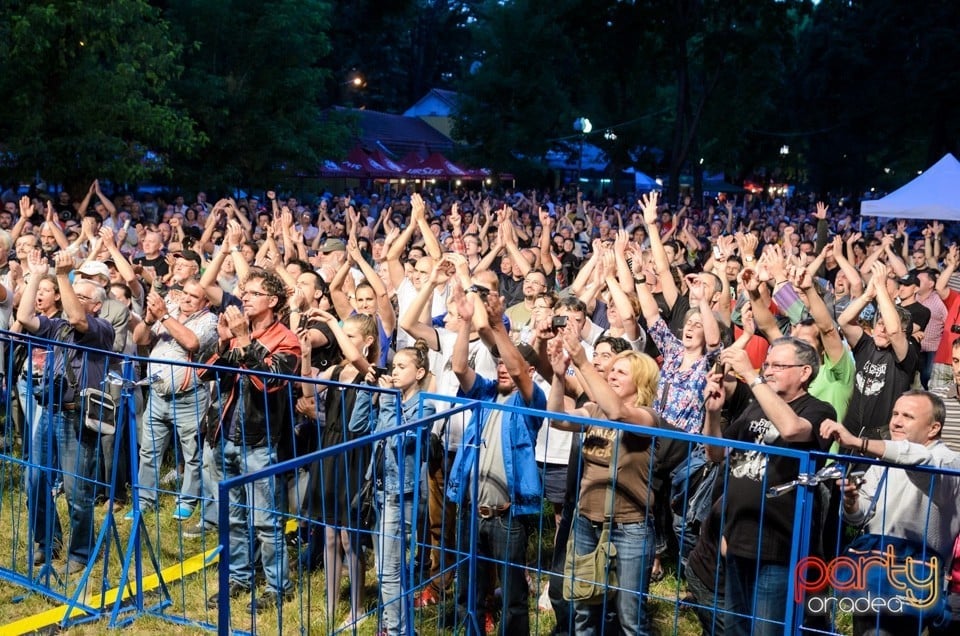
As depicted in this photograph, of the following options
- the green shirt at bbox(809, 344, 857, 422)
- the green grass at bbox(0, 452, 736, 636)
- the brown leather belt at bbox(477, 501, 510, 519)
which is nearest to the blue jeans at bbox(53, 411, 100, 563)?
the green grass at bbox(0, 452, 736, 636)

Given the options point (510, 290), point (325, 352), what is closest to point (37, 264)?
point (325, 352)

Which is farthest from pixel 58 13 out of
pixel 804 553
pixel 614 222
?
pixel 804 553

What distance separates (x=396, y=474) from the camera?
5227 millimetres

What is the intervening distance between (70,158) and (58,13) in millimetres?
2826

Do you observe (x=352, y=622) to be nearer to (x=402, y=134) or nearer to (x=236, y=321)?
(x=236, y=321)

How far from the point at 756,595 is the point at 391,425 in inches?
75.2

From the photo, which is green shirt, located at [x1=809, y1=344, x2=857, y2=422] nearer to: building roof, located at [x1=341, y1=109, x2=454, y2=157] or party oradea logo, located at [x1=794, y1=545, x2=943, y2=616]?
party oradea logo, located at [x1=794, y1=545, x2=943, y2=616]

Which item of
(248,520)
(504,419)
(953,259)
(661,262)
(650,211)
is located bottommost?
(248,520)

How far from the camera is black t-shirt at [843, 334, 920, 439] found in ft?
23.5

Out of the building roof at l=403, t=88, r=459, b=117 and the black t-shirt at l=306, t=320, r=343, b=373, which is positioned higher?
the building roof at l=403, t=88, r=459, b=117

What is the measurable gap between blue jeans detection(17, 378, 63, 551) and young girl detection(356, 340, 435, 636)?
1.90 meters

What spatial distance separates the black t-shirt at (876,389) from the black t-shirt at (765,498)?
8.23 feet

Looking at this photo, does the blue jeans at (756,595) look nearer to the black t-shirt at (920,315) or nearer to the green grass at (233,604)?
the green grass at (233,604)

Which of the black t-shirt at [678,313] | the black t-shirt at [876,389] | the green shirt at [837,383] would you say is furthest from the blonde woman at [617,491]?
the black t-shirt at [678,313]
